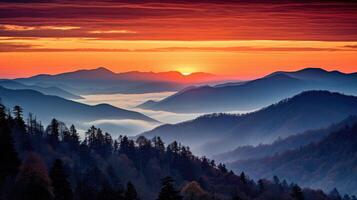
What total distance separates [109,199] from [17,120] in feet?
289

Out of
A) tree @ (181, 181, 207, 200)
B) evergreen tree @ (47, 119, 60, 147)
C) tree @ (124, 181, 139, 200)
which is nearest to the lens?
tree @ (124, 181, 139, 200)

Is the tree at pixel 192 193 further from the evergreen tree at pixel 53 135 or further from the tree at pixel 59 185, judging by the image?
the tree at pixel 59 185

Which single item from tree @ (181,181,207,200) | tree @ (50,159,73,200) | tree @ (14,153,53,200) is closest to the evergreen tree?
tree @ (181,181,207,200)

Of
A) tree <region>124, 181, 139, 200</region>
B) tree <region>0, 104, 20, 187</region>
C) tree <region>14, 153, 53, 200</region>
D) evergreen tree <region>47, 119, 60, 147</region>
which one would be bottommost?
tree <region>124, 181, 139, 200</region>

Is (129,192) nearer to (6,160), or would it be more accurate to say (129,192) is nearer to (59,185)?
(59,185)

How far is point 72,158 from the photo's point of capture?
194375 millimetres

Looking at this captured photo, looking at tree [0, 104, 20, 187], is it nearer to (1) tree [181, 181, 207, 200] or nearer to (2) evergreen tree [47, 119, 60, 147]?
(1) tree [181, 181, 207, 200]

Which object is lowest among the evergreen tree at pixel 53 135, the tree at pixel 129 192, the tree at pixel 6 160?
the tree at pixel 129 192

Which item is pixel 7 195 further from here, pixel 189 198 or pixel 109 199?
pixel 189 198

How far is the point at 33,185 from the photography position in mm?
79750

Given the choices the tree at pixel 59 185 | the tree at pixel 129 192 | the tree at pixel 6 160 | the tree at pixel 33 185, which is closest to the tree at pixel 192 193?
the tree at pixel 129 192

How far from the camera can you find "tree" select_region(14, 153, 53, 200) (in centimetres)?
7709

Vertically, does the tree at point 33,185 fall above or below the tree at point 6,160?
below

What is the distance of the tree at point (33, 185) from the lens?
7709 centimetres
